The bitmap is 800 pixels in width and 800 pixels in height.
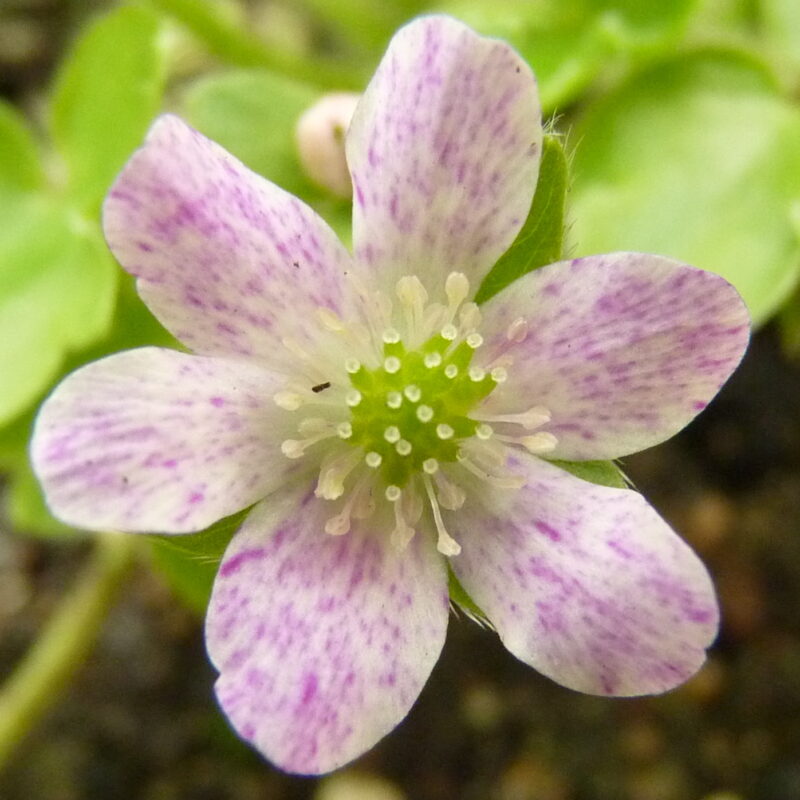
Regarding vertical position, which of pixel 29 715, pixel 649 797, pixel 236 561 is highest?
pixel 236 561

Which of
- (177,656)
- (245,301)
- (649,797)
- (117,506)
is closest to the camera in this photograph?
(117,506)

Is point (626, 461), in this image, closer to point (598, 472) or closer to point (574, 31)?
point (574, 31)

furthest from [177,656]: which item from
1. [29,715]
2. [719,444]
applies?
[719,444]

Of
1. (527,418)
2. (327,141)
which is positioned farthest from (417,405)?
(327,141)

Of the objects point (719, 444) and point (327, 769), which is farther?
point (719, 444)

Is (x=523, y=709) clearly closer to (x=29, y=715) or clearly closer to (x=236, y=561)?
(x=29, y=715)

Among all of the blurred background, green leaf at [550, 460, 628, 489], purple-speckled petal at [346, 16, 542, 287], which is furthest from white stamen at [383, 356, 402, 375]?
the blurred background

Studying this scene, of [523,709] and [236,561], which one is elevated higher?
[236,561]
